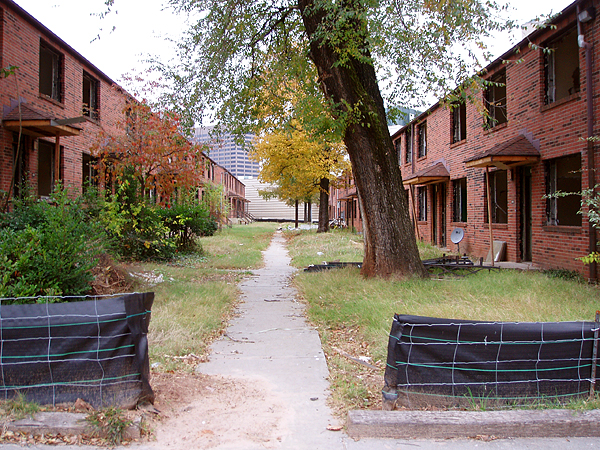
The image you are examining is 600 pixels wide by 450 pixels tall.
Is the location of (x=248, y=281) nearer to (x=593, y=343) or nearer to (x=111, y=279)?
(x=111, y=279)

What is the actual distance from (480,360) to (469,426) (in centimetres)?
53

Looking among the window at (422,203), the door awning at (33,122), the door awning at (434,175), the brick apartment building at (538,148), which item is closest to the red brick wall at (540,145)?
the brick apartment building at (538,148)

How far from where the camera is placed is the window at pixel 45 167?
1367cm

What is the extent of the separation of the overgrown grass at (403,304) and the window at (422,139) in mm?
11342

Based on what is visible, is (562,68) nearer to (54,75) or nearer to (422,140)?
(422,140)

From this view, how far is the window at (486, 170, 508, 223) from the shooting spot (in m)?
13.6

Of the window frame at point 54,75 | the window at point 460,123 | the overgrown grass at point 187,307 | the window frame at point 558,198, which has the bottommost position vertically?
the overgrown grass at point 187,307

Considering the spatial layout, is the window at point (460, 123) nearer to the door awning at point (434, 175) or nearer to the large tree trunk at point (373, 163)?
the door awning at point (434, 175)

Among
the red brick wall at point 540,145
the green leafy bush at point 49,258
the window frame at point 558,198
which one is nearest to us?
the green leafy bush at point 49,258

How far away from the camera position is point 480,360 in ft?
11.9

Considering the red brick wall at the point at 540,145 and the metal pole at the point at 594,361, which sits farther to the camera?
the red brick wall at the point at 540,145

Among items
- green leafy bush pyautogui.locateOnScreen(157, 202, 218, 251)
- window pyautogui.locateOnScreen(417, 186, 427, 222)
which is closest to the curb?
green leafy bush pyautogui.locateOnScreen(157, 202, 218, 251)

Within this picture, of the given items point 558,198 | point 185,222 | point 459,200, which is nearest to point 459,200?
point 459,200

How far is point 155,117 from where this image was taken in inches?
521
